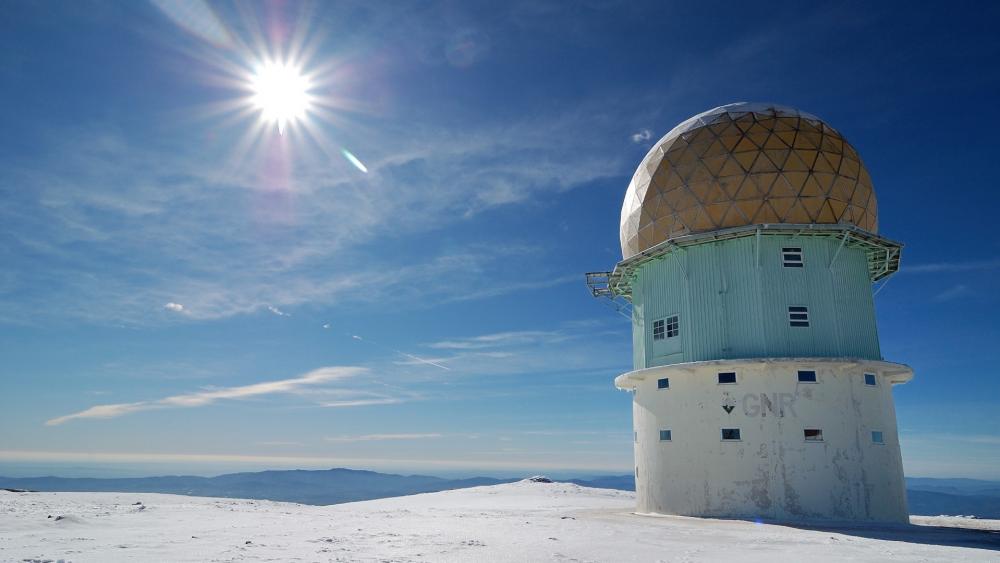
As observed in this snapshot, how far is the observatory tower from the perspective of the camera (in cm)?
1883

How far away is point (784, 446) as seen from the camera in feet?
61.6

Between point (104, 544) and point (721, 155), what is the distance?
20.3 meters

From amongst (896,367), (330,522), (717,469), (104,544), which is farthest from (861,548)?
(104,544)

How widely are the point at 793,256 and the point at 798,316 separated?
2052mm

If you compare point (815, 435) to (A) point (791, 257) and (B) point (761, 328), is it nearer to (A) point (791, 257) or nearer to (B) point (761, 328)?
(B) point (761, 328)

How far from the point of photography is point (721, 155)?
21.8 m

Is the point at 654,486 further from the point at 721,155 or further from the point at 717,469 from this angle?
the point at 721,155

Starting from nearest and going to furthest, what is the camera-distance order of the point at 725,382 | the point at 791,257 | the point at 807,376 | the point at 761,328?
the point at 807,376 → the point at 725,382 → the point at 761,328 → the point at 791,257

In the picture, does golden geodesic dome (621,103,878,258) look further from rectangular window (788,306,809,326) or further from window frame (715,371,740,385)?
window frame (715,371,740,385)

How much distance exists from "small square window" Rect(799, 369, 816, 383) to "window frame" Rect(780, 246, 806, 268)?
3537 millimetres

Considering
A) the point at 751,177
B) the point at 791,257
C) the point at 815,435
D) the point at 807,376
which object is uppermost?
the point at 751,177

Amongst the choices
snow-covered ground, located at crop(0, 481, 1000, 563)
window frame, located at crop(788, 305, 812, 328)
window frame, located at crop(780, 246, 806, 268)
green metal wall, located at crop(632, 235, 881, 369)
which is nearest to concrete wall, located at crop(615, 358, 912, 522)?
green metal wall, located at crop(632, 235, 881, 369)

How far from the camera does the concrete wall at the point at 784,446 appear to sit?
18.5 metres

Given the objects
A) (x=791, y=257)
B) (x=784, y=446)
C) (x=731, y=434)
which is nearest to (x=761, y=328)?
(x=791, y=257)
